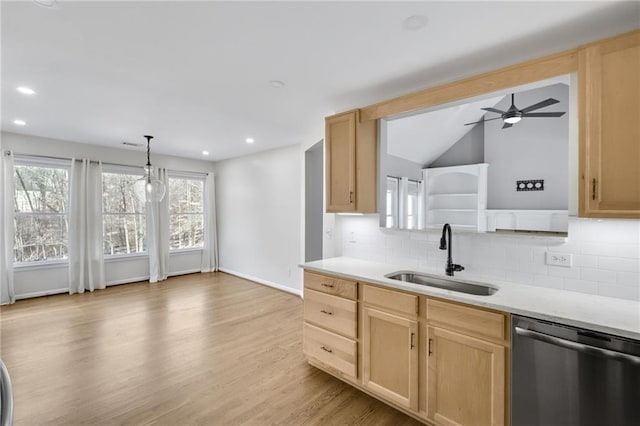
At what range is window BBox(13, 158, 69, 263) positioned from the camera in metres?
4.64

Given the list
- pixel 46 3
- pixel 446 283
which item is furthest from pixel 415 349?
pixel 46 3

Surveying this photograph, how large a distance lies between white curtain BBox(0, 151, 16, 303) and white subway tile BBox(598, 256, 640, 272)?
689cm

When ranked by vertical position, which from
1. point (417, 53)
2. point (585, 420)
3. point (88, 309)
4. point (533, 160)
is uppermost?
point (417, 53)

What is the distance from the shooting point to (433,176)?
2.90 metres

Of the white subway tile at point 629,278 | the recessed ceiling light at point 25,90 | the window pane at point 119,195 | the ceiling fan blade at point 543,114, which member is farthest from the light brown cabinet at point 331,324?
the window pane at point 119,195

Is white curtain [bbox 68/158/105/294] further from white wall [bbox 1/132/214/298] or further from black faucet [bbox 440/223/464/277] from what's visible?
black faucet [bbox 440/223/464/277]

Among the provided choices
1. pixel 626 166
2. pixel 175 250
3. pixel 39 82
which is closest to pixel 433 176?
pixel 626 166

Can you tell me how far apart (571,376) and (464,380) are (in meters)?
0.53

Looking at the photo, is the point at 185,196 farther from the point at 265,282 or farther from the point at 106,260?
the point at 265,282

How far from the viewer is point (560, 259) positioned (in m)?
1.98

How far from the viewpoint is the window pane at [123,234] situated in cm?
549

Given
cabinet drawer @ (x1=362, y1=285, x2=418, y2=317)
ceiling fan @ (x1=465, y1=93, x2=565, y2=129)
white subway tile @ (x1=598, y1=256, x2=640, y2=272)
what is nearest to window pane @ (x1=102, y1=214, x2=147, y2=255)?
cabinet drawer @ (x1=362, y1=285, x2=418, y2=317)

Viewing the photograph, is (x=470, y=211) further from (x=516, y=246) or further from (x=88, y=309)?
(x=88, y=309)

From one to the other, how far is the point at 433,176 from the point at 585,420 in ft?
6.58
